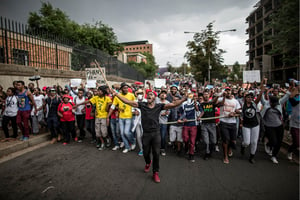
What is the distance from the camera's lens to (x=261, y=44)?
135 feet

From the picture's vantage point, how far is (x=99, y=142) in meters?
5.80

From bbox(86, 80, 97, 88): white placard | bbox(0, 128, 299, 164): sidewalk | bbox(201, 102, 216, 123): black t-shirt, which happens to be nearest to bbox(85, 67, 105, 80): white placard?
bbox(86, 80, 97, 88): white placard

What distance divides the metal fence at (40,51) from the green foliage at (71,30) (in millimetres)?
15842

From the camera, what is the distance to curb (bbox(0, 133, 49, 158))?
4.77 metres

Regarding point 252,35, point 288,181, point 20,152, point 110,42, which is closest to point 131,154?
point 20,152

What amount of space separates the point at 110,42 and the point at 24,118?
2606 cm

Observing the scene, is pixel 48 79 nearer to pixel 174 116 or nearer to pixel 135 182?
pixel 174 116

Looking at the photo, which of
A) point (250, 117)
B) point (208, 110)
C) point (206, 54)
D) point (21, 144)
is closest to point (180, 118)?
point (208, 110)

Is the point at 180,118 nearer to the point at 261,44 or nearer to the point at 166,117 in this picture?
the point at 166,117

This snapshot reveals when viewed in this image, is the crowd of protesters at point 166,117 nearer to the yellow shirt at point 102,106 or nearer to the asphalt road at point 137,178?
the yellow shirt at point 102,106

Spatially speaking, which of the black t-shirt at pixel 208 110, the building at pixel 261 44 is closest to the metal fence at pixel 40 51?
the black t-shirt at pixel 208 110

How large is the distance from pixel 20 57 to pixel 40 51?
1094 mm

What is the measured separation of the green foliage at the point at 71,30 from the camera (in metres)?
27.0

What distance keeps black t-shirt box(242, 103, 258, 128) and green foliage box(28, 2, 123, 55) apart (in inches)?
1045
